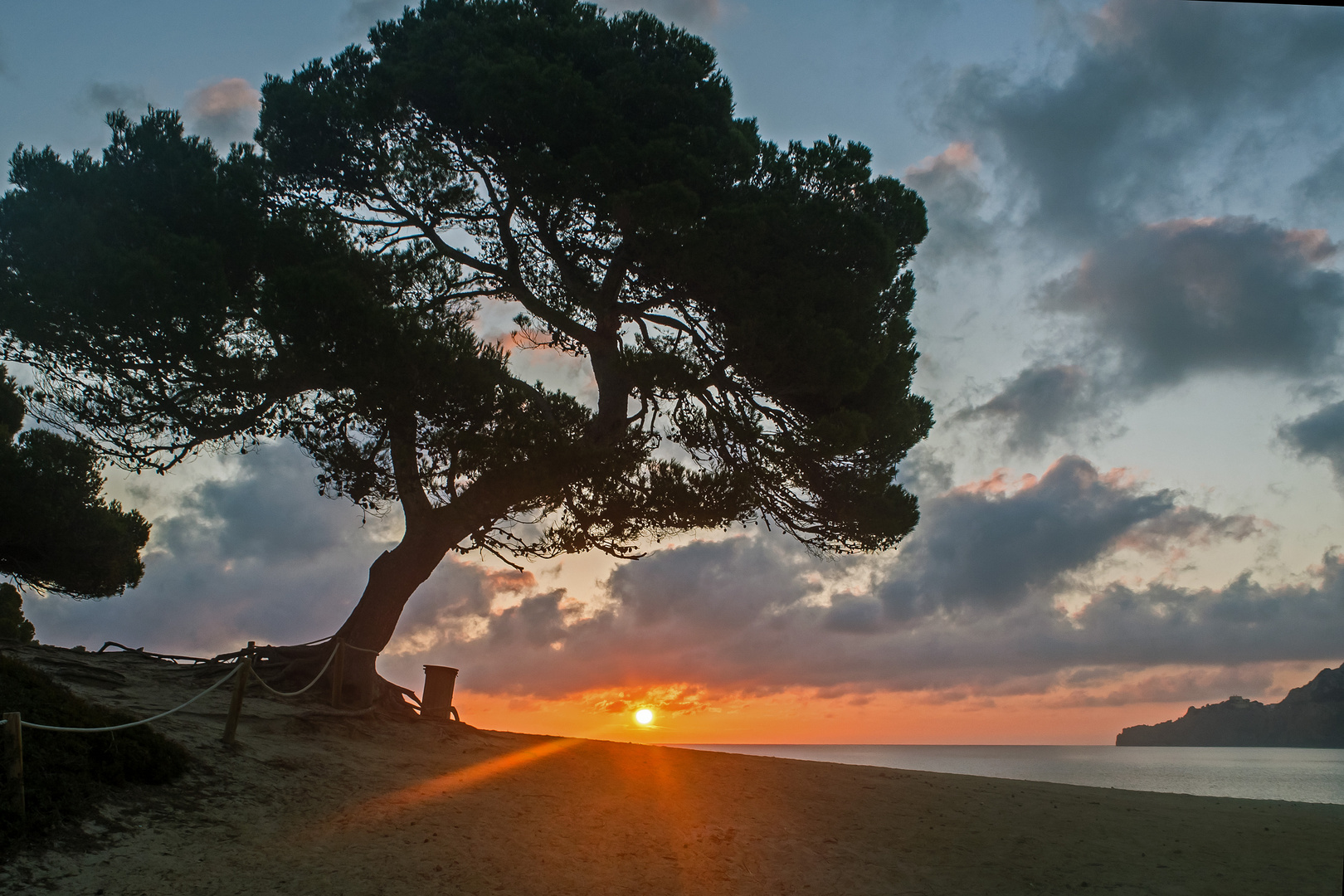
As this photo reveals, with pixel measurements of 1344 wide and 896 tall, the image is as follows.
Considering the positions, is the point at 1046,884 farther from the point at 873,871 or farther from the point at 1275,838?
the point at 1275,838

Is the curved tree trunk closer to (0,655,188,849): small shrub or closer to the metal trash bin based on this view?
the metal trash bin

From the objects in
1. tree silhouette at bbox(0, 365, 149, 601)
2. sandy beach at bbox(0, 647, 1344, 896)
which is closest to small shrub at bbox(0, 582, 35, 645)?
tree silhouette at bbox(0, 365, 149, 601)

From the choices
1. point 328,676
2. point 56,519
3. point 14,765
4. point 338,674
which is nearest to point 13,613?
point 56,519

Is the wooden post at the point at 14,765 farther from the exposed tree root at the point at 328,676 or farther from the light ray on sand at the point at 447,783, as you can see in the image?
the exposed tree root at the point at 328,676

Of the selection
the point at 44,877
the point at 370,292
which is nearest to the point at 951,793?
the point at 44,877

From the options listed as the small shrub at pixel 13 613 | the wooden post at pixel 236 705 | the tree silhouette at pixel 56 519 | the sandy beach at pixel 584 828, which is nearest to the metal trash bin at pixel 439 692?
the sandy beach at pixel 584 828

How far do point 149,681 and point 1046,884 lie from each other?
43.7ft

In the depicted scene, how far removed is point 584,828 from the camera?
9.34m

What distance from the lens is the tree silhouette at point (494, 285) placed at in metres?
13.3

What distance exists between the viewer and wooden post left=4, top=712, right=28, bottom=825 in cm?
662

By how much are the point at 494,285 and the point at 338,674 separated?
7982 mm

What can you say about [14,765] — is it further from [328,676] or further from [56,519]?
[56,519]

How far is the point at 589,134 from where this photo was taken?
48.2 ft

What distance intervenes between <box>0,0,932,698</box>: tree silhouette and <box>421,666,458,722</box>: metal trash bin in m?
1.45
